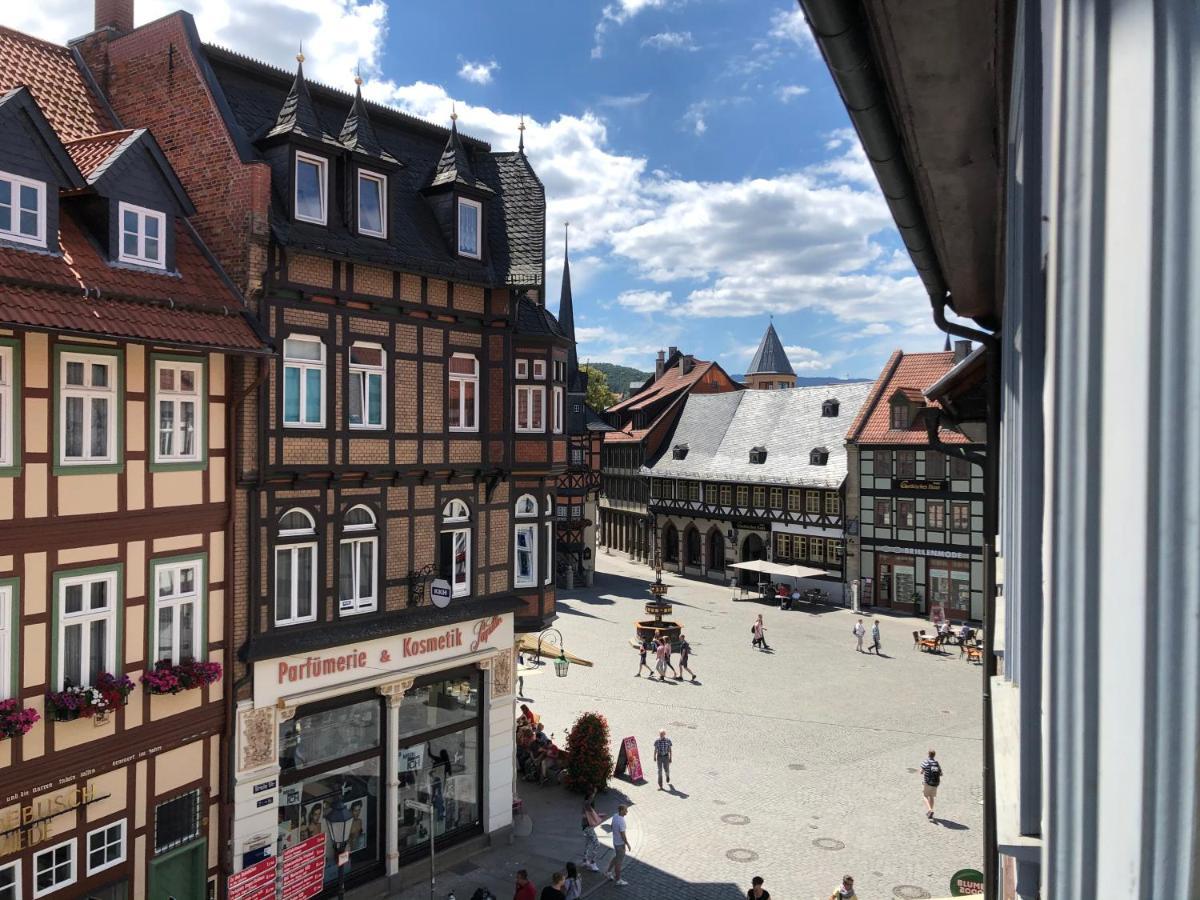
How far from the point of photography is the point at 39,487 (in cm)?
1119

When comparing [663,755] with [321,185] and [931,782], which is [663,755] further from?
[321,185]

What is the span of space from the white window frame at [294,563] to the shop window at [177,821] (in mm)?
2774

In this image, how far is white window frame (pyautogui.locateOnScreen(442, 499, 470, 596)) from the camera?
55.9 ft

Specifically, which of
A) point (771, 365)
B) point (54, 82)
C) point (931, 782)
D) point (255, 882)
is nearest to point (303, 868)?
point (255, 882)

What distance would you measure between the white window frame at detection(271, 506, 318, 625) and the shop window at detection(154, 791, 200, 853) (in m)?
2.77

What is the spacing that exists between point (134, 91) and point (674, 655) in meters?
24.1

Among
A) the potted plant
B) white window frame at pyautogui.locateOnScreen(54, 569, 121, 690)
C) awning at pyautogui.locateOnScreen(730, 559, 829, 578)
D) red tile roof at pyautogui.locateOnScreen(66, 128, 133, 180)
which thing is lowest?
awning at pyautogui.locateOnScreen(730, 559, 829, 578)

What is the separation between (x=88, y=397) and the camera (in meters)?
11.7

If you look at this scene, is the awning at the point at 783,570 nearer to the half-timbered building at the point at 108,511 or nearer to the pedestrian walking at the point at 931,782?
the pedestrian walking at the point at 931,782

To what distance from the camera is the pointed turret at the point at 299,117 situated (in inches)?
576

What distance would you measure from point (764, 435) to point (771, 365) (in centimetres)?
3392

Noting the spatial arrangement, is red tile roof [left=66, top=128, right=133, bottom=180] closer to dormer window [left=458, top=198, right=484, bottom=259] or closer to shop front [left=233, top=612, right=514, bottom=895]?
dormer window [left=458, top=198, right=484, bottom=259]

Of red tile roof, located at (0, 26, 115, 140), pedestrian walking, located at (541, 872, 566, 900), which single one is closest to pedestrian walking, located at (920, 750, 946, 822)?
pedestrian walking, located at (541, 872, 566, 900)

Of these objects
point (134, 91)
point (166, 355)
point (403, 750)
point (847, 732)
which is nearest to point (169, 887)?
point (403, 750)
